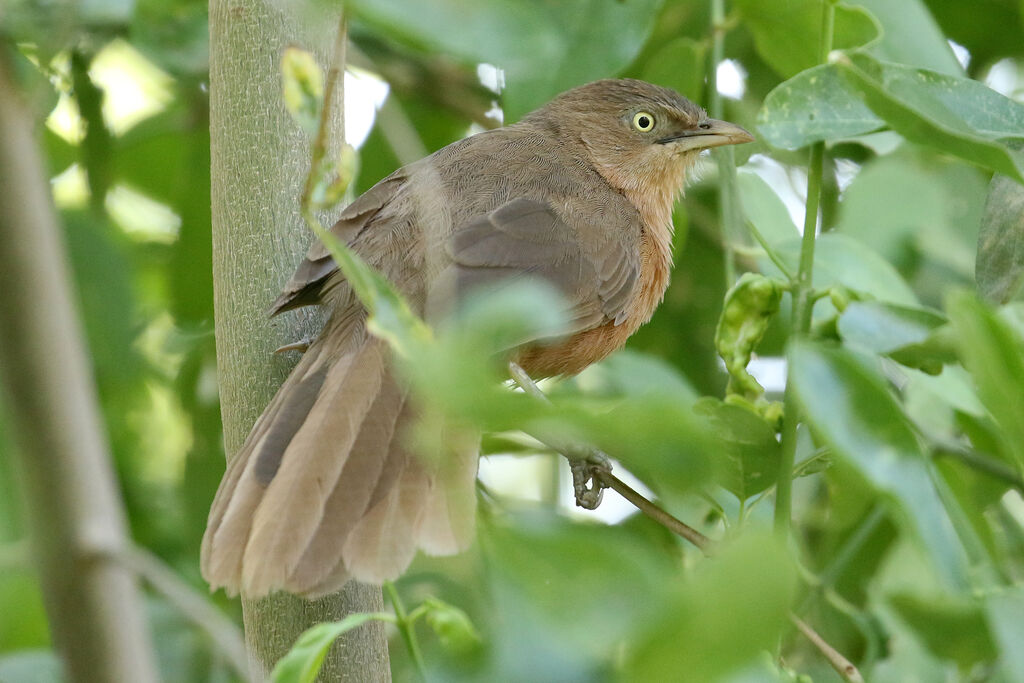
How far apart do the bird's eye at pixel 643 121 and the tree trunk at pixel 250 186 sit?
222cm

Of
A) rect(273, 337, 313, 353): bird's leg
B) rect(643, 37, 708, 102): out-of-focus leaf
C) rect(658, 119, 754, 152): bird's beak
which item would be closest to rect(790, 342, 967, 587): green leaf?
rect(273, 337, 313, 353): bird's leg

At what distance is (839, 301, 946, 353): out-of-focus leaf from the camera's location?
2.09m

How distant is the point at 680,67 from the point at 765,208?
0.46 m

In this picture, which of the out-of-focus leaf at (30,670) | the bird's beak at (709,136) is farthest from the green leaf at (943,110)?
the out-of-focus leaf at (30,670)

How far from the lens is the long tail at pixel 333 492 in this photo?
6.77 ft

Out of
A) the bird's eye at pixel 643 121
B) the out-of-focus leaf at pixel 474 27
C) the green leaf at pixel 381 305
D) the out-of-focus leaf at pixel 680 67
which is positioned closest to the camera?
the out-of-focus leaf at pixel 474 27

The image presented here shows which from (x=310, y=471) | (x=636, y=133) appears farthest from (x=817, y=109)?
(x=636, y=133)

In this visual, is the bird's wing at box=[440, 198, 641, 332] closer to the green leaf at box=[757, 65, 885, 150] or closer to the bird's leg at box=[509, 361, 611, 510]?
the bird's leg at box=[509, 361, 611, 510]

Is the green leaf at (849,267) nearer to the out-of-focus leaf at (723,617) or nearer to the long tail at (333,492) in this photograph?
the long tail at (333,492)

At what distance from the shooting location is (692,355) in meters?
4.16

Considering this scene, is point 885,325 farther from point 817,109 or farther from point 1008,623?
point 1008,623

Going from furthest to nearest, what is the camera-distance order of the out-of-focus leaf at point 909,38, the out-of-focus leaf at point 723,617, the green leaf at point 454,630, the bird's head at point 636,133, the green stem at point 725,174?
the bird's head at point 636,133, the green stem at point 725,174, the out-of-focus leaf at point 909,38, the green leaf at point 454,630, the out-of-focus leaf at point 723,617

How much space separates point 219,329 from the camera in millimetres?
2549

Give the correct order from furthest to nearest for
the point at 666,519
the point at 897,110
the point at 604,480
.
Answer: the point at 604,480 → the point at 666,519 → the point at 897,110
